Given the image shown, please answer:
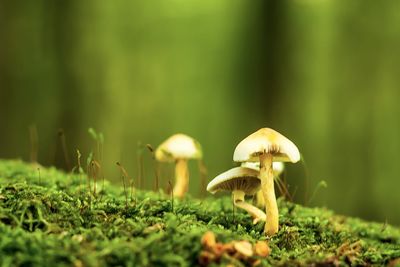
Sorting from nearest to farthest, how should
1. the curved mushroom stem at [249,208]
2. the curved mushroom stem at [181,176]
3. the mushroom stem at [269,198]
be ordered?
the mushroom stem at [269,198]
the curved mushroom stem at [249,208]
the curved mushroom stem at [181,176]

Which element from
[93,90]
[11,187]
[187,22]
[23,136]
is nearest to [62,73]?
[93,90]

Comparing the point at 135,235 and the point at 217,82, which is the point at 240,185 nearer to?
the point at 135,235

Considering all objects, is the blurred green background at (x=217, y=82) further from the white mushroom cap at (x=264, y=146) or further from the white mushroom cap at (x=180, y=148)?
the white mushroom cap at (x=264, y=146)

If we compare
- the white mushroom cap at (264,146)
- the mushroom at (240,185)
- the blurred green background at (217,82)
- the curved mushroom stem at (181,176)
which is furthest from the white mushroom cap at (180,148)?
the blurred green background at (217,82)

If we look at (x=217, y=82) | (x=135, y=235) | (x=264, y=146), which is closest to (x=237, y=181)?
(x=264, y=146)

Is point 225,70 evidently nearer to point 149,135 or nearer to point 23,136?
point 149,135

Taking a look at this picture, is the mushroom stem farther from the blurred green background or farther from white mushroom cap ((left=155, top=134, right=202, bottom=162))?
the blurred green background

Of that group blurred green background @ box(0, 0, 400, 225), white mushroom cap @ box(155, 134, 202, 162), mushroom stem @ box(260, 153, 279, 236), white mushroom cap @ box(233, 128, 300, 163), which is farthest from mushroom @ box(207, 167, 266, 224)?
blurred green background @ box(0, 0, 400, 225)
